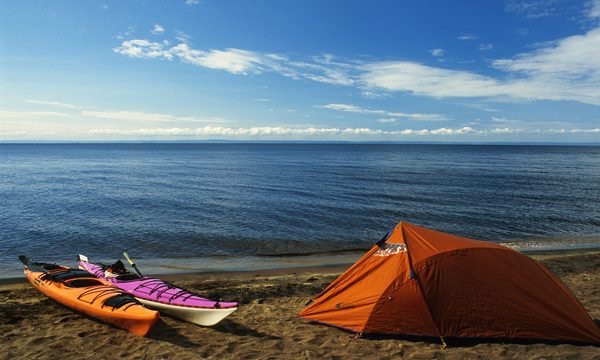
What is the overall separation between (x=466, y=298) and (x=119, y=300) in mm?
8917

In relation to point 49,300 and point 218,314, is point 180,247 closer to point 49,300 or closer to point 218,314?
point 49,300

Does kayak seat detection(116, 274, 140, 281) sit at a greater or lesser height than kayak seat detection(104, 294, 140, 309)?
lesser

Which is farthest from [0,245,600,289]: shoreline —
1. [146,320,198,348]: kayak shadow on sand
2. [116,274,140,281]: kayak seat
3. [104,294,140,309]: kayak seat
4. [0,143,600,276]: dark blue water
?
[146,320,198,348]: kayak shadow on sand

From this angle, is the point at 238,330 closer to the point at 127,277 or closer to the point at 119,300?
the point at 119,300

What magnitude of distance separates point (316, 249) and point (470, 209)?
18840mm

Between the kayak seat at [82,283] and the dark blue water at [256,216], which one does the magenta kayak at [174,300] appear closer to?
the kayak seat at [82,283]

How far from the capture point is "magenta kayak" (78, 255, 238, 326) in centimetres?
1031

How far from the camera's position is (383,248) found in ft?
34.3

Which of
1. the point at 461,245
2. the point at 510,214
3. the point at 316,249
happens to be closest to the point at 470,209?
the point at 510,214

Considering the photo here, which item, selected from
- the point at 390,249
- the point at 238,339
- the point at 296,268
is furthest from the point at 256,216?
the point at 390,249

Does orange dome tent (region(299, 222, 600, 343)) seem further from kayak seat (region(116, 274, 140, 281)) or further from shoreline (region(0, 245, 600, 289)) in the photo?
shoreline (region(0, 245, 600, 289))

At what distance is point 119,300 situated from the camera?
1086cm

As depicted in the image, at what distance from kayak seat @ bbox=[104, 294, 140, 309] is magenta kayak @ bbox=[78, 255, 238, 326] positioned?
1.84 feet

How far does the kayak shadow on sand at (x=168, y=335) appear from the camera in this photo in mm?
9656
